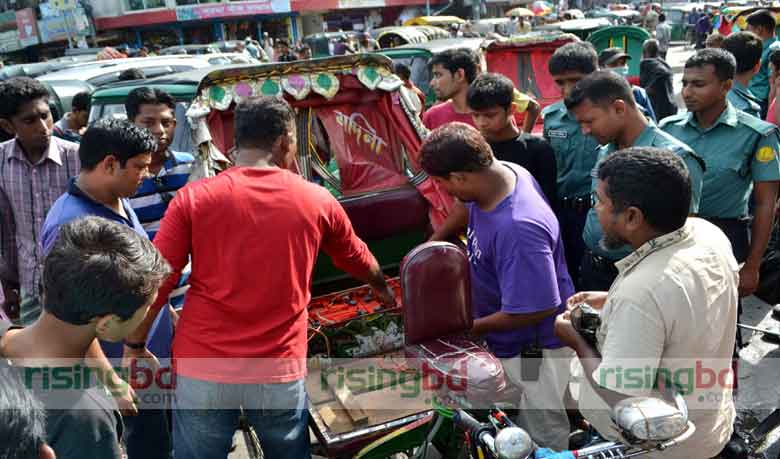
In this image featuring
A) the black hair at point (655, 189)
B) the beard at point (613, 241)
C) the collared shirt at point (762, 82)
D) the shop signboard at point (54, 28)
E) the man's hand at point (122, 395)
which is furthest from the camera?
the shop signboard at point (54, 28)

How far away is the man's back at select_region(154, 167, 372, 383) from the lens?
1979mm

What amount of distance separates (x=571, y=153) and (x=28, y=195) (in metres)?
3.11

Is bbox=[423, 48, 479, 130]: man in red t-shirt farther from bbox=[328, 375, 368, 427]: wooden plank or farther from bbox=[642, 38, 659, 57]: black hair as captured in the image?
bbox=[642, 38, 659, 57]: black hair

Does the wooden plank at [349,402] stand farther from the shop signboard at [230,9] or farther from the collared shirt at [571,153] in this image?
the shop signboard at [230,9]

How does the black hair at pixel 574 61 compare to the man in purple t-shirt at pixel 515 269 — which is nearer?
the man in purple t-shirt at pixel 515 269

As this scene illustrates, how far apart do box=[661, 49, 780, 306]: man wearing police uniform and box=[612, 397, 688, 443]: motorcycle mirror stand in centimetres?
212

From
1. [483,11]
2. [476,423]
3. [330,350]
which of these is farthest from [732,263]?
[483,11]

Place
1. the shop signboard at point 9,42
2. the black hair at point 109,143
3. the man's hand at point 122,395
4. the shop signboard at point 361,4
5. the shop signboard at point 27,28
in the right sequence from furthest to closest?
1. the shop signboard at point 361,4
2. the shop signboard at point 9,42
3. the shop signboard at point 27,28
4. the black hair at point 109,143
5. the man's hand at point 122,395

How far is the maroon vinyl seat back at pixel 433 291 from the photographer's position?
1.86 metres

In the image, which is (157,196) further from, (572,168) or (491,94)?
(572,168)

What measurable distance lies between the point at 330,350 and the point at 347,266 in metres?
0.91

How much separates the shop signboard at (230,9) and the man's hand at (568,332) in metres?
32.9

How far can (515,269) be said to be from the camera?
205 cm

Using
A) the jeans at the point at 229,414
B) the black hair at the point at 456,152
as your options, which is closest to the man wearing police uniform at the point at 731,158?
the black hair at the point at 456,152
